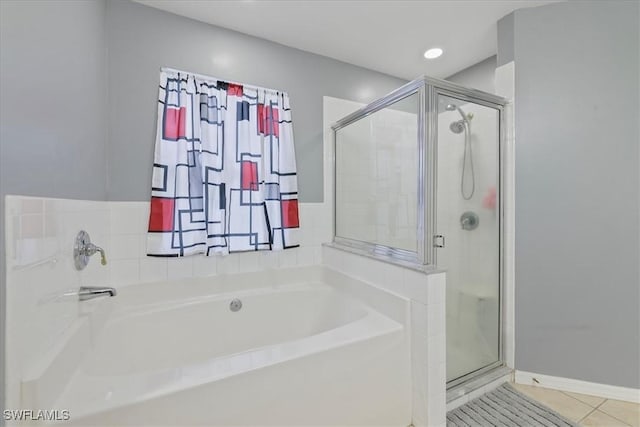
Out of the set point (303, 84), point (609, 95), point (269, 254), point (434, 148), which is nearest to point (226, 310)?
point (269, 254)

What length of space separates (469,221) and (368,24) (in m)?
1.59

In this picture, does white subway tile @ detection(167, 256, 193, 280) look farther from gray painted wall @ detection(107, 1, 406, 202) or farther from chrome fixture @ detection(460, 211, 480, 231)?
chrome fixture @ detection(460, 211, 480, 231)

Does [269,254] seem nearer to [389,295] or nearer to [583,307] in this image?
[389,295]

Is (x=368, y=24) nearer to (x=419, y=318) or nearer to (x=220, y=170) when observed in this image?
(x=220, y=170)

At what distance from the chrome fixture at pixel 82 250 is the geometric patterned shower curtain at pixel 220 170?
0.44 m

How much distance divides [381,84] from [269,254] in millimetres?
1945

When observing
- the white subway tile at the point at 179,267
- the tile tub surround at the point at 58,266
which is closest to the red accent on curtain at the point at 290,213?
the tile tub surround at the point at 58,266

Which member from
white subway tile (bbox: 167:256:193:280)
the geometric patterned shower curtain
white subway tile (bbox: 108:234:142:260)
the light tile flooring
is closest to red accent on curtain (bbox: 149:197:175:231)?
the geometric patterned shower curtain

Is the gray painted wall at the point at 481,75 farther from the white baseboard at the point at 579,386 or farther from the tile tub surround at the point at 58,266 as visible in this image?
the tile tub surround at the point at 58,266

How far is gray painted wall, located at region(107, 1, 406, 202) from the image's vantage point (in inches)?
69.5

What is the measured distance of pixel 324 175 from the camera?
7.99 feet

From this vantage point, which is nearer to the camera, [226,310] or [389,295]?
[389,295]

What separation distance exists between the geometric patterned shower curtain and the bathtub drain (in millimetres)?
362

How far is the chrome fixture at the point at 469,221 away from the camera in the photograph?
6.08ft
